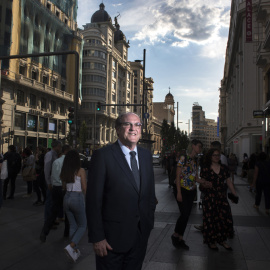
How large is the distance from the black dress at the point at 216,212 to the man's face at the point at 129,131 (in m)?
2.95

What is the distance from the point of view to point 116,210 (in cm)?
256

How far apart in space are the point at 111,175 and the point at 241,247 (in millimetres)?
3743

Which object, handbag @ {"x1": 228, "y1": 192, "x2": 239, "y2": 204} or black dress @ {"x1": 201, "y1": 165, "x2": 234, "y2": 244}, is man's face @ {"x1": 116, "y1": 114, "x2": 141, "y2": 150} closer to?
black dress @ {"x1": 201, "y1": 165, "x2": 234, "y2": 244}

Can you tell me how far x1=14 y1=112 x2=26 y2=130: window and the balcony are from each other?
145 inches

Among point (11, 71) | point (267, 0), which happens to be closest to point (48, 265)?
point (267, 0)

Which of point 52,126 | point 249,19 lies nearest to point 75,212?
point 249,19

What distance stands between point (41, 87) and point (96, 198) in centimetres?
4142

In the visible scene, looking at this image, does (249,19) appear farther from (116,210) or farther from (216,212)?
(116,210)

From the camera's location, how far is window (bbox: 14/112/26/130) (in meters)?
37.3

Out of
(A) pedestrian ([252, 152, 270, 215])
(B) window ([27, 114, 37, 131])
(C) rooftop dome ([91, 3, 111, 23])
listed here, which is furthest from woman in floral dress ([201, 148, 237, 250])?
(C) rooftop dome ([91, 3, 111, 23])

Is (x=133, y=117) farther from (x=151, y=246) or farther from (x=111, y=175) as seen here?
(x=151, y=246)

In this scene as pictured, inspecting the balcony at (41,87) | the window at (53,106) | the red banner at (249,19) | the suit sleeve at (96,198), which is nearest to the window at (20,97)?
the balcony at (41,87)

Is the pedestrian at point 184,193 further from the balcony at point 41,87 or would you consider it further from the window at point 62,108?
the window at point 62,108

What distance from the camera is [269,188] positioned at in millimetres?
8672
